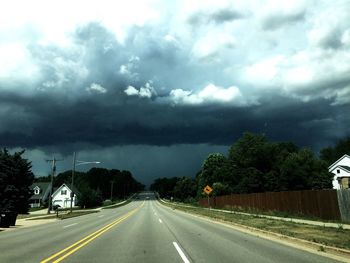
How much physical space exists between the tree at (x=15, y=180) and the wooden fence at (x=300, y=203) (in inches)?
1172

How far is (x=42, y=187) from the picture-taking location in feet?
433

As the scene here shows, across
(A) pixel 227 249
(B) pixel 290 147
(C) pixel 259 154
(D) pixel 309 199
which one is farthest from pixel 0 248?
(B) pixel 290 147

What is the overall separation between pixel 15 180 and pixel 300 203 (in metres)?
39.9

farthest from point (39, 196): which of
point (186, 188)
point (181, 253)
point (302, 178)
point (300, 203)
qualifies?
point (181, 253)

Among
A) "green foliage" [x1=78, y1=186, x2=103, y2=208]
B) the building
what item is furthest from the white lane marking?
the building

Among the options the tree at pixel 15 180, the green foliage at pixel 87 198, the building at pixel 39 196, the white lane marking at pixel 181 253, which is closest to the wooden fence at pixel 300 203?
the white lane marking at pixel 181 253

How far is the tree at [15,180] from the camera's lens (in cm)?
5546

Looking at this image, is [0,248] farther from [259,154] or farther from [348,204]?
[259,154]

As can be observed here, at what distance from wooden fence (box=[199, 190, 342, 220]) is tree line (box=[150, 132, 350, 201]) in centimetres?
2355

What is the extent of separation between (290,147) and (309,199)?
100490 mm

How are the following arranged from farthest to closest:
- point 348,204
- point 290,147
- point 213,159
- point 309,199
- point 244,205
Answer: point 290,147 < point 213,159 < point 244,205 < point 309,199 < point 348,204

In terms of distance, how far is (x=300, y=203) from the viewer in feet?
107

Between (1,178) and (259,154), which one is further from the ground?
(259,154)

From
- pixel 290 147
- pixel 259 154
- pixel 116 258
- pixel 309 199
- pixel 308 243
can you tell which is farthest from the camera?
pixel 290 147
